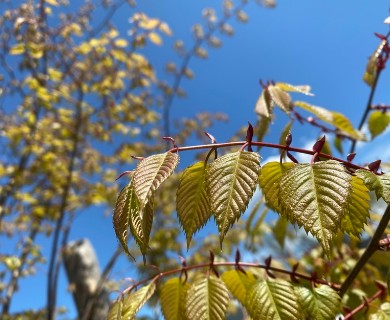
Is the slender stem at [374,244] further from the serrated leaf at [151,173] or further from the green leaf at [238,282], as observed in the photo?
the serrated leaf at [151,173]

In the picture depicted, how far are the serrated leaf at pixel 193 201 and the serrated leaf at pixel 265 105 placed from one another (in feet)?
1.77

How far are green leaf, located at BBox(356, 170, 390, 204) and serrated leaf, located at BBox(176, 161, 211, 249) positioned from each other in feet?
0.73

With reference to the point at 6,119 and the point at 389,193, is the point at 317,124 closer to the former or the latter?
the point at 389,193

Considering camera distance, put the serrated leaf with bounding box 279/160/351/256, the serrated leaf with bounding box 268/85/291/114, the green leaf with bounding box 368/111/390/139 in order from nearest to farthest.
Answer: the serrated leaf with bounding box 279/160/351/256
the serrated leaf with bounding box 268/85/291/114
the green leaf with bounding box 368/111/390/139

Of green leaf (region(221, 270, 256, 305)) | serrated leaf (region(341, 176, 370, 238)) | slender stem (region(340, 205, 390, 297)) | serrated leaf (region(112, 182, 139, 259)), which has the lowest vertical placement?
slender stem (region(340, 205, 390, 297))

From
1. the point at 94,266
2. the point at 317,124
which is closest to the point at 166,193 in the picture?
the point at 94,266

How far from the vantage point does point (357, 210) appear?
0.57 meters

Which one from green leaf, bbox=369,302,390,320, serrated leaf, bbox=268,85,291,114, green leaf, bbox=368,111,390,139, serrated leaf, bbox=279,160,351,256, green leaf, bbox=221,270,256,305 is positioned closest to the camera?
serrated leaf, bbox=279,160,351,256

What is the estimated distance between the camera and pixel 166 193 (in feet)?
22.4

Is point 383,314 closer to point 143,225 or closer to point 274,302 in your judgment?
point 274,302

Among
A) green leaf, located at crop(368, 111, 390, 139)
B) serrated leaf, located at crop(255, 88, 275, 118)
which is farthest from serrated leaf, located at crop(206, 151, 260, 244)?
green leaf, located at crop(368, 111, 390, 139)

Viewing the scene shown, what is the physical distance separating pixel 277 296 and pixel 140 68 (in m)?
5.32

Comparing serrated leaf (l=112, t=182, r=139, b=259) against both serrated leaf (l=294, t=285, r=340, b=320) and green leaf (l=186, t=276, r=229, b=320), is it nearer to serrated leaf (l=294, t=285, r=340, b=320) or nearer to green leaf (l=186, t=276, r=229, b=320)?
green leaf (l=186, t=276, r=229, b=320)

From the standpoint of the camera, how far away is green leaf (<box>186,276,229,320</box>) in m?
0.67
